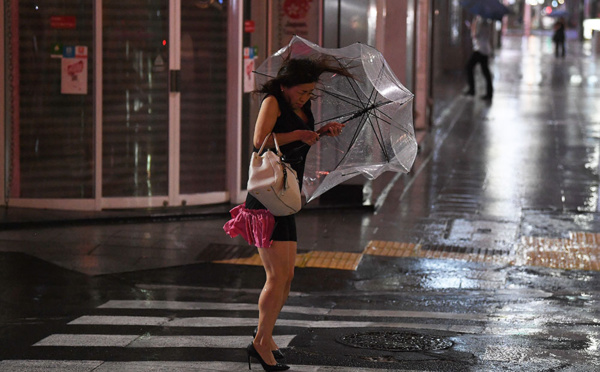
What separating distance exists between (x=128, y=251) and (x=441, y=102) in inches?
640

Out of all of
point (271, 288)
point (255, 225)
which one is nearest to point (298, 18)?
point (255, 225)

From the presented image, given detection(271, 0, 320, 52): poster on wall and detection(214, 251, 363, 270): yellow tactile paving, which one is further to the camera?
detection(271, 0, 320, 52): poster on wall

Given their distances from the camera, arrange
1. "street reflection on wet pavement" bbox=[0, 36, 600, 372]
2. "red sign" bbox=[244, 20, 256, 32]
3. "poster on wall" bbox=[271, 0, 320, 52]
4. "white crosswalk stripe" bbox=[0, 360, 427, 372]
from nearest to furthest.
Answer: "white crosswalk stripe" bbox=[0, 360, 427, 372], "street reflection on wet pavement" bbox=[0, 36, 600, 372], "red sign" bbox=[244, 20, 256, 32], "poster on wall" bbox=[271, 0, 320, 52]

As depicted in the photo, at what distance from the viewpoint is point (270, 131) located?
5.68 meters

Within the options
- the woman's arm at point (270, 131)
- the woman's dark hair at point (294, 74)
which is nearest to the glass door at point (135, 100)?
the woman's dark hair at point (294, 74)

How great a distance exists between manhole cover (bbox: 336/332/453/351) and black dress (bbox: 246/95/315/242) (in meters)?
1.01

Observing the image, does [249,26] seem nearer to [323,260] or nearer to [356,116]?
[323,260]

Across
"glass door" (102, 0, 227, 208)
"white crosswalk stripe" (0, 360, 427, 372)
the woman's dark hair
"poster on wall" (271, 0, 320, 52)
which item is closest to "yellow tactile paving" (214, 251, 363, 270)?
"glass door" (102, 0, 227, 208)

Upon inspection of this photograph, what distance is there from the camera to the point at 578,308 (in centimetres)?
775

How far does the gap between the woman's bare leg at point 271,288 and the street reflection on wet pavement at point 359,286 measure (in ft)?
0.87

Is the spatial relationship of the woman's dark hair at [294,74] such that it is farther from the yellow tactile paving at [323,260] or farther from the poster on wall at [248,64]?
the poster on wall at [248,64]

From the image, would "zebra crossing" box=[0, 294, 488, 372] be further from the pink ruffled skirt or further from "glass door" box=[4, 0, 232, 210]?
"glass door" box=[4, 0, 232, 210]

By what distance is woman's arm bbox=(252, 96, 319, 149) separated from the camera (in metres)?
5.65

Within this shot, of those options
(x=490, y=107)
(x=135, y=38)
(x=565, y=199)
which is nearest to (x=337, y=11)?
(x=135, y=38)
